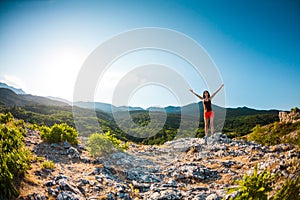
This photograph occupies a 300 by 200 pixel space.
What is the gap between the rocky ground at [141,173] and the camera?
25.1ft

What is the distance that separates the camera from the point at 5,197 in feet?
19.0

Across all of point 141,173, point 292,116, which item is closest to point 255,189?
point 141,173

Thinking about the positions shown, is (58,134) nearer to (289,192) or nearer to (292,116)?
(289,192)

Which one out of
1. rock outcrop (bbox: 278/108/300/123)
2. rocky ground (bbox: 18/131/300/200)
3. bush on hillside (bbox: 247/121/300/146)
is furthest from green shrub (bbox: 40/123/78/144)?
rock outcrop (bbox: 278/108/300/123)

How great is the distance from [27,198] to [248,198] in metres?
6.24

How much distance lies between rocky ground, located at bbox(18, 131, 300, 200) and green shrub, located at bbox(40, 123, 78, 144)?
1.60 feet

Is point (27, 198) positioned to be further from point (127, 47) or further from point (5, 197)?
point (127, 47)

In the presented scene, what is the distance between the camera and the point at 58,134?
13.0m

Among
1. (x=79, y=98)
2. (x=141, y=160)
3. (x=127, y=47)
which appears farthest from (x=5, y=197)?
(x=127, y=47)

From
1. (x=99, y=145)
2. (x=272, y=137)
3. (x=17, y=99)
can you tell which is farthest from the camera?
(x=17, y=99)

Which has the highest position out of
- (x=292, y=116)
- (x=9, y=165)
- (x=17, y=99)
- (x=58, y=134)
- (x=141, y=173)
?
(x=292, y=116)

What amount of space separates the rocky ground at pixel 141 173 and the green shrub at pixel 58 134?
489 mm

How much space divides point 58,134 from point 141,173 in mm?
5820

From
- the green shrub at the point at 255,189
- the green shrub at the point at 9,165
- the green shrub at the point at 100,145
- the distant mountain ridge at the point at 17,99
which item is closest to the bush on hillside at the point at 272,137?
the green shrub at the point at 255,189
